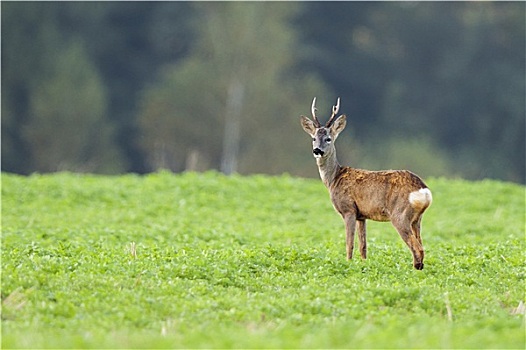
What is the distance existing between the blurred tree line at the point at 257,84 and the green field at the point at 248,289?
26160 millimetres

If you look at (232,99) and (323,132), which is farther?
(232,99)

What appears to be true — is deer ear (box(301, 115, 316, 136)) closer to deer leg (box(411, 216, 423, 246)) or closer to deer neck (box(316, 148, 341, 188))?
deer neck (box(316, 148, 341, 188))

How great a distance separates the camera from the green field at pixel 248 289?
30.7 ft

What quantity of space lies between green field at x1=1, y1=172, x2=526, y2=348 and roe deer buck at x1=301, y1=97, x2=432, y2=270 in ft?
1.52

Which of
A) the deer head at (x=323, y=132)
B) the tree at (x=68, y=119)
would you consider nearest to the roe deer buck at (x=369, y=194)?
the deer head at (x=323, y=132)

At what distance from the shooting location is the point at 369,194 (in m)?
12.9

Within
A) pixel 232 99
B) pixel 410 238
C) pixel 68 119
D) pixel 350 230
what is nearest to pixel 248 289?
pixel 350 230

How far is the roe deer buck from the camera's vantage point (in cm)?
1247

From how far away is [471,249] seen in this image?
48.5 ft

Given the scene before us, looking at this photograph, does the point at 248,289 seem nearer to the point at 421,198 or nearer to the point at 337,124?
the point at 421,198

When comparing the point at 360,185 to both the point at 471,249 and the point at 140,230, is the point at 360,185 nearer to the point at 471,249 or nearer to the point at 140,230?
the point at 471,249

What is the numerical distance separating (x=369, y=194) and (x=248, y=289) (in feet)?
7.01

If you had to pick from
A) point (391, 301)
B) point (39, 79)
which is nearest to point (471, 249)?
point (391, 301)

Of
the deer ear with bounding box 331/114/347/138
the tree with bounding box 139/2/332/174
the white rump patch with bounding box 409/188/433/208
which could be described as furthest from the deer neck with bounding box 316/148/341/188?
the tree with bounding box 139/2/332/174
